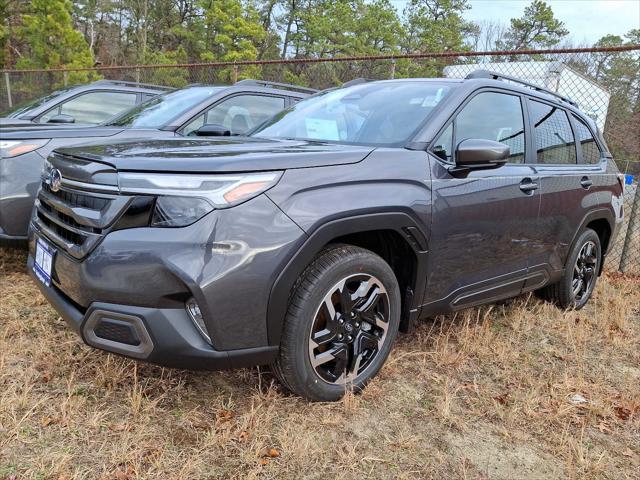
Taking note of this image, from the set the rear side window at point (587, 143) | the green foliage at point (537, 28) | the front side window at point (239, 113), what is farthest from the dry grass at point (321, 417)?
the green foliage at point (537, 28)

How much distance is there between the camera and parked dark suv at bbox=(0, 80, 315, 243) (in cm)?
360

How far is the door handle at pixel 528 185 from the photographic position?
3.21 m

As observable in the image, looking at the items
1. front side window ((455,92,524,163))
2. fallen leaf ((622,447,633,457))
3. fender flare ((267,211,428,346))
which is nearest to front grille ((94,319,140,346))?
fender flare ((267,211,428,346))

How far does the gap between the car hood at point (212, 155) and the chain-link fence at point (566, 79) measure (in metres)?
2.12

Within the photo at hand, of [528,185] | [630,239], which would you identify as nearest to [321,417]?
[528,185]

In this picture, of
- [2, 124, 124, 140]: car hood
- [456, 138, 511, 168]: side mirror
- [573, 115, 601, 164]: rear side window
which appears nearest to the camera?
[456, 138, 511, 168]: side mirror

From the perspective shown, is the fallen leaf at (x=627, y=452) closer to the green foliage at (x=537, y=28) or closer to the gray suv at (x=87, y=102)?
the gray suv at (x=87, y=102)

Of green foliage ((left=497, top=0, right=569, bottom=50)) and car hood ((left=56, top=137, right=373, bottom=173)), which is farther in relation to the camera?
green foliage ((left=497, top=0, right=569, bottom=50))

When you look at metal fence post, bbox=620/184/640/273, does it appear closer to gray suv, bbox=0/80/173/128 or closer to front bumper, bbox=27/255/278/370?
front bumper, bbox=27/255/278/370

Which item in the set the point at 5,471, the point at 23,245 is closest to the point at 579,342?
the point at 5,471

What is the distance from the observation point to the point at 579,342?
11.7 ft

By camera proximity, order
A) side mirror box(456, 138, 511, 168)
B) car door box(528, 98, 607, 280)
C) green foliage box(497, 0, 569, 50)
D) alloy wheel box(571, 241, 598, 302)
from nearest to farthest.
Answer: side mirror box(456, 138, 511, 168) < car door box(528, 98, 607, 280) < alloy wheel box(571, 241, 598, 302) < green foliage box(497, 0, 569, 50)

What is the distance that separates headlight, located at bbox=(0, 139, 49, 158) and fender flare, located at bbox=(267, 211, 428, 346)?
8.67ft

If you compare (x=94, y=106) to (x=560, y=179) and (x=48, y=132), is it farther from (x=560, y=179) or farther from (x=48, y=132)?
(x=560, y=179)
